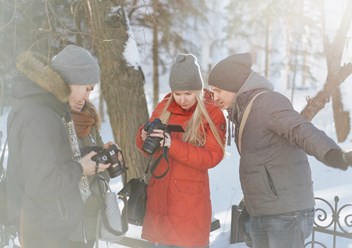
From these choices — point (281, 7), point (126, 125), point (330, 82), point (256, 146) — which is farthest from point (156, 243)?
point (281, 7)

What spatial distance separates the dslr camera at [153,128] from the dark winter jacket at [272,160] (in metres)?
0.50

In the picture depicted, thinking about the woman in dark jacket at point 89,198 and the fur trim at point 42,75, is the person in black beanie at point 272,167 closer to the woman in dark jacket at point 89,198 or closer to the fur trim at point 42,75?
the woman in dark jacket at point 89,198

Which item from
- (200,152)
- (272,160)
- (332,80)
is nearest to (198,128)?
(200,152)

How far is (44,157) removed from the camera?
2.28 metres

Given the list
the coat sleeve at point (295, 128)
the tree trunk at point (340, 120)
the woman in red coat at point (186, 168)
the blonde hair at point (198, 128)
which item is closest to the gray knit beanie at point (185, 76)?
the woman in red coat at point (186, 168)

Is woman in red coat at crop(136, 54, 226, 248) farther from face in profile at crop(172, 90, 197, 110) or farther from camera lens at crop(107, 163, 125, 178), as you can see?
camera lens at crop(107, 163, 125, 178)

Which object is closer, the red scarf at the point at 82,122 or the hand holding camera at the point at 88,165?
the hand holding camera at the point at 88,165

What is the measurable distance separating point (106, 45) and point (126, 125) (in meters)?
1.09

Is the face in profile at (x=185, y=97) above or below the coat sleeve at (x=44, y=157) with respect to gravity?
above

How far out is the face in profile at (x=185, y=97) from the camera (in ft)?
10.3

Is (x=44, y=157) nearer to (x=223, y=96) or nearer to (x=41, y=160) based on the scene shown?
(x=41, y=160)

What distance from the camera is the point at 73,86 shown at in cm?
262

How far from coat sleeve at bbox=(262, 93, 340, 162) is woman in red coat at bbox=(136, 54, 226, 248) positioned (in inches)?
20.6

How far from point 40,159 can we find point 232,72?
1.37m
